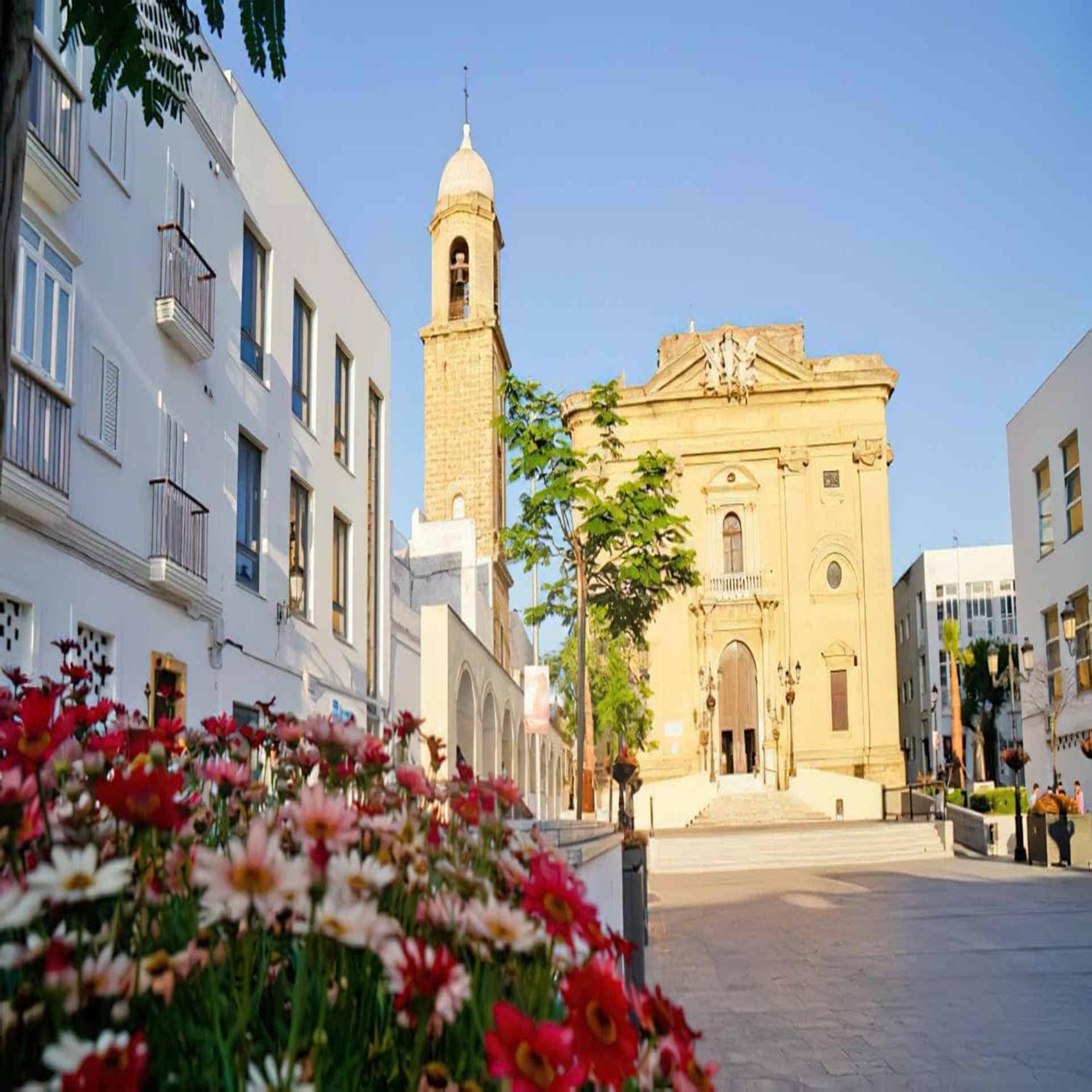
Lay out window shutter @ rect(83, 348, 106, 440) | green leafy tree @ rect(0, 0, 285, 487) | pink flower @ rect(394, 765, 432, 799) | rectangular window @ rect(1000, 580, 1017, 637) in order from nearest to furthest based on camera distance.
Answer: pink flower @ rect(394, 765, 432, 799) < green leafy tree @ rect(0, 0, 285, 487) < window shutter @ rect(83, 348, 106, 440) < rectangular window @ rect(1000, 580, 1017, 637)

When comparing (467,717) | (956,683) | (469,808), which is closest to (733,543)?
(956,683)

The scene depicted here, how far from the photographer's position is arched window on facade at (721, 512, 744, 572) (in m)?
50.4

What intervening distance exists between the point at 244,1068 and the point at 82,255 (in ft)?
35.6

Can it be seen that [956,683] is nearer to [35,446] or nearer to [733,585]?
[733,585]

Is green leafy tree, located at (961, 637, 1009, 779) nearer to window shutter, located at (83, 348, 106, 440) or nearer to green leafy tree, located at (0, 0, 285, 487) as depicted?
window shutter, located at (83, 348, 106, 440)

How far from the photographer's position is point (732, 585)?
49.8 metres

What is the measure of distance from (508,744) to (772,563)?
61.5 feet

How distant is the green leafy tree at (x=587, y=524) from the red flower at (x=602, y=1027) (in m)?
20.1

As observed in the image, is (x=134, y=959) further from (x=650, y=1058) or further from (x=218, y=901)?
(x=650, y=1058)

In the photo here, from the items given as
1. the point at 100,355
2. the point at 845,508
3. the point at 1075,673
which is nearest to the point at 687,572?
the point at 1075,673

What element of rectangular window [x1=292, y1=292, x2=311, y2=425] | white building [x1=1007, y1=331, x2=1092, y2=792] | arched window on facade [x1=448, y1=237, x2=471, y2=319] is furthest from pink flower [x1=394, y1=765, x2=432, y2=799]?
arched window on facade [x1=448, y1=237, x2=471, y2=319]

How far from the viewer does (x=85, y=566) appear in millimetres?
11406

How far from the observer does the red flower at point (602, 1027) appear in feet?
5.05

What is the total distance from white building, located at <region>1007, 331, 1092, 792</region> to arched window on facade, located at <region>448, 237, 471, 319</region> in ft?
85.0
